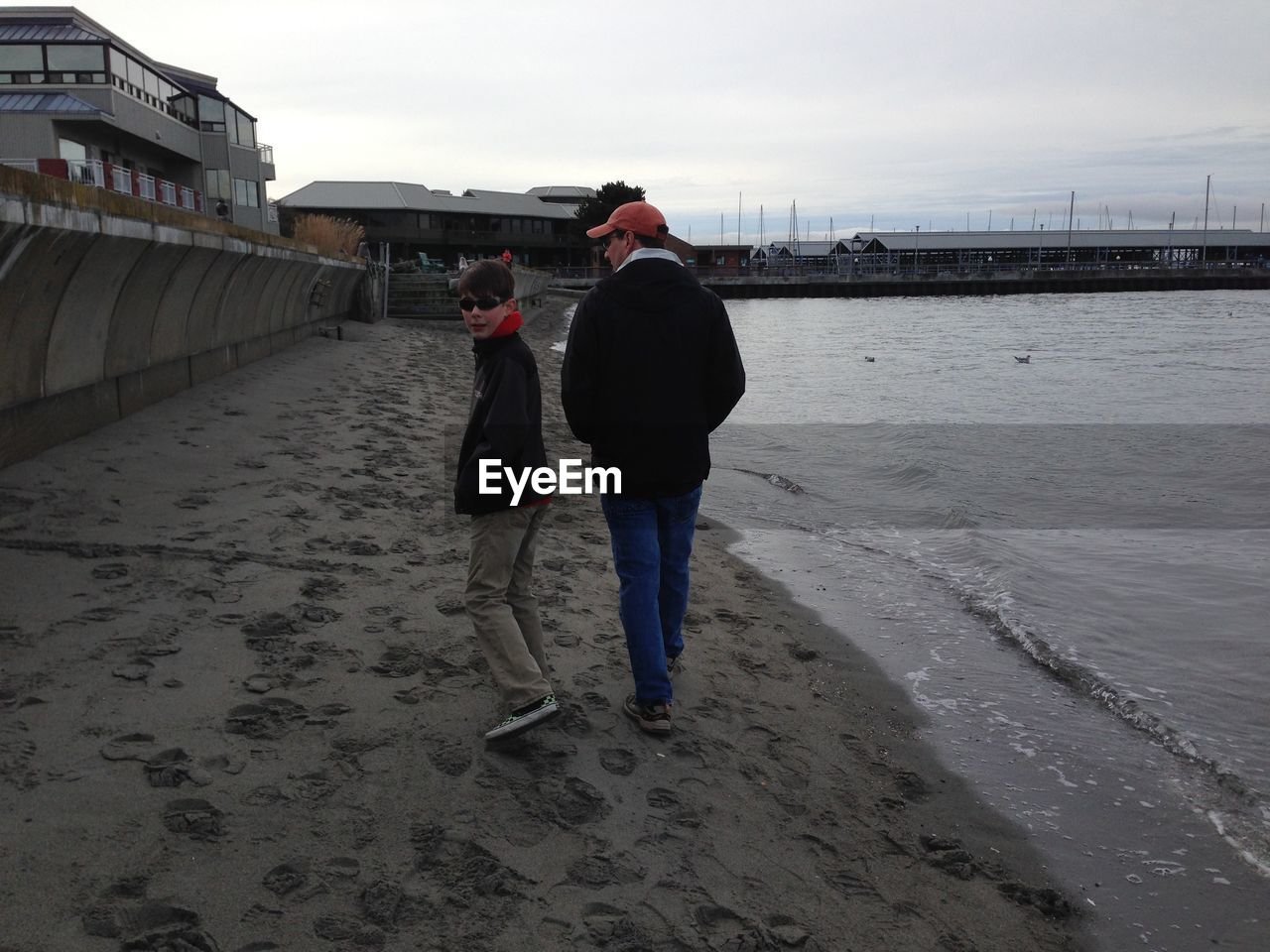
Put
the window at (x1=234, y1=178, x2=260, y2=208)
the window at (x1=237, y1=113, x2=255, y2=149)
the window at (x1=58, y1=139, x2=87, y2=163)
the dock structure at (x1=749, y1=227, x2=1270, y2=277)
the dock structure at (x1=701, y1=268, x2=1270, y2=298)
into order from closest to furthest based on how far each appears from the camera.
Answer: the window at (x1=58, y1=139, x2=87, y2=163) < the window at (x1=234, y1=178, x2=260, y2=208) < the window at (x1=237, y1=113, x2=255, y2=149) < the dock structure at (x1=701, y1=268, x2=1270, y2=298) < the dock structure at (x1=749, y1=227, x2=1270, y2=277)

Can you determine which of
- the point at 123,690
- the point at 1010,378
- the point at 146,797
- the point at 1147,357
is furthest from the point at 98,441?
the point at 1147,357

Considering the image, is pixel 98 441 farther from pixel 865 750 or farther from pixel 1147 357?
pixel 1147 357

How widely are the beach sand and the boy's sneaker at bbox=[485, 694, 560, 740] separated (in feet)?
0.33

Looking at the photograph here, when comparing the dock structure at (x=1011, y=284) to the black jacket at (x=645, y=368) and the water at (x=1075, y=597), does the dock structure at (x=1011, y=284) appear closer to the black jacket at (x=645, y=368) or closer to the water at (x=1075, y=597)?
the water at (x=1075, y=597)

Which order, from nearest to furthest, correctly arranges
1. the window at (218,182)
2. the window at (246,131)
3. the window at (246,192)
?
1. the window at (218,182)
2. the window at (246,192)
3. the window at (246,131)

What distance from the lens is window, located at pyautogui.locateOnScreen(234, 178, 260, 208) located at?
42562 mm

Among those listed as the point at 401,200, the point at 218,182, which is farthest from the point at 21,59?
the point at 401,200

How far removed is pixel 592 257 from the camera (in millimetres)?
95875

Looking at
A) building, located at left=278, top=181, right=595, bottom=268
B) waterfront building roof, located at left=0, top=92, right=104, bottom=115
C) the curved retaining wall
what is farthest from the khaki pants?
building, located at left=278, top=181, right=595, bottom=268

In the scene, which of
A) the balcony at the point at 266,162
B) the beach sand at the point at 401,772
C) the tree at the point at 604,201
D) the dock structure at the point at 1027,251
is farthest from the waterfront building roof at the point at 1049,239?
the beach sand at the point at 401,772

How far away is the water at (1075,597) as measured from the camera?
13.0 feet

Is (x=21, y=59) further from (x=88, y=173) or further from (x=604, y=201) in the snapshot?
(x=604, y=201)

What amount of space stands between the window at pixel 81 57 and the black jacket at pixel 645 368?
3466 cm

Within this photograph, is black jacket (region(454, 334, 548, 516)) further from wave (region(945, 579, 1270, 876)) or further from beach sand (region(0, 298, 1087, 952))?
wave (region(945, 579, 1270, 876))
